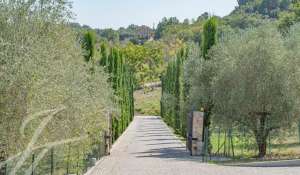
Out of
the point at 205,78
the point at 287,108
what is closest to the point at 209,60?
the point at 205,78

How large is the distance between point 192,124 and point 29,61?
18127 millimetres

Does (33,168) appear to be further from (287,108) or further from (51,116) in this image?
(287,108)

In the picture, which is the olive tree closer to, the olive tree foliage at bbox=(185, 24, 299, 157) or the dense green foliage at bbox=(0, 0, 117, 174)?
the olive tree foliage at bbox=(185, 24, 299, 157)

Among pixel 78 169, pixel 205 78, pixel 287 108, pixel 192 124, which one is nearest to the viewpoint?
pixel 78 169

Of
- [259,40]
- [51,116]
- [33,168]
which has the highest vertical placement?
[259,40]

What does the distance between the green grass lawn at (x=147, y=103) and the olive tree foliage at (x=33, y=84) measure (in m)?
85.4

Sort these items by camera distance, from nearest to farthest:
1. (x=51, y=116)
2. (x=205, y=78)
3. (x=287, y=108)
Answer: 1. (x=51, y=116)
2. (x=287, y=108)
3. (x=205, y=78)

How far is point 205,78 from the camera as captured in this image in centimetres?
3369

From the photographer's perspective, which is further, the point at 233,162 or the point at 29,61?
the point at 233,162

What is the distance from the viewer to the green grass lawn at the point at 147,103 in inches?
4108

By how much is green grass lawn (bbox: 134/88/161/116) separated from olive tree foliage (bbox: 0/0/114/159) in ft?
280

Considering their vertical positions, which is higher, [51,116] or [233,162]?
[51,116]

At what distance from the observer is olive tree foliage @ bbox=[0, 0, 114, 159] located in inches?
519

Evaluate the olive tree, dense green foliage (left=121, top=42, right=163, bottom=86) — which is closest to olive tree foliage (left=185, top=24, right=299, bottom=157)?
the olive tree
